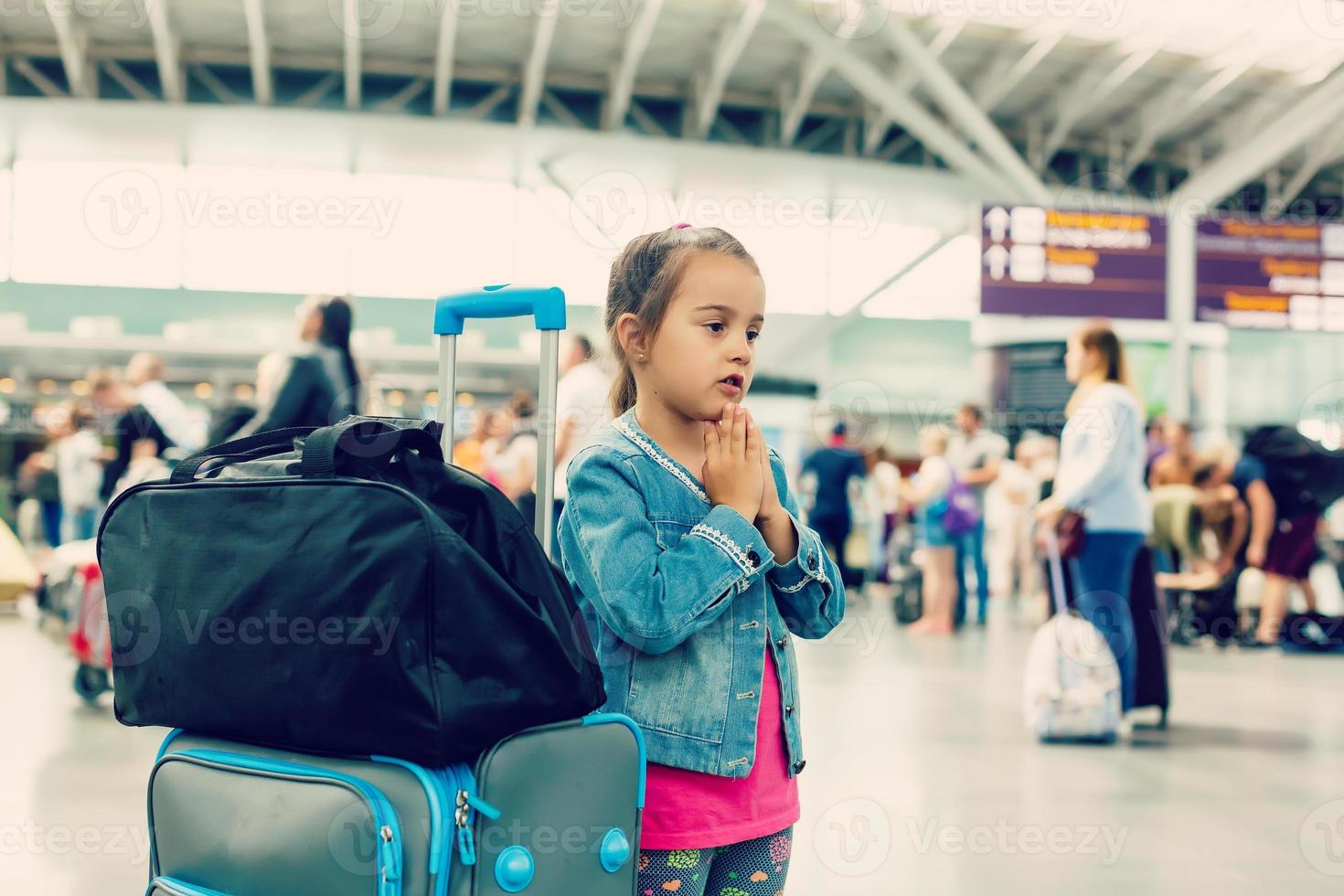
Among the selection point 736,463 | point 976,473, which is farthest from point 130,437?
point 976,473

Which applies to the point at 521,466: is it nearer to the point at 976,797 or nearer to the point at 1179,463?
the point at 976,797

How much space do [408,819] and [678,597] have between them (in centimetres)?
35

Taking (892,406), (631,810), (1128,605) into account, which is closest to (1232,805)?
(1128,605)

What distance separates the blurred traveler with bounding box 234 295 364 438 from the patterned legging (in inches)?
122

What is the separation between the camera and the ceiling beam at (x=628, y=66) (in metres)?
17.2

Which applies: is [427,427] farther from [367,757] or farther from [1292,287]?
[1292,287]

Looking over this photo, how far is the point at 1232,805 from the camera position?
3561 millimetres

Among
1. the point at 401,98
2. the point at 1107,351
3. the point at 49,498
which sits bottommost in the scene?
the point at 49,498

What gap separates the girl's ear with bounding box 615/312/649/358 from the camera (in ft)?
4.54

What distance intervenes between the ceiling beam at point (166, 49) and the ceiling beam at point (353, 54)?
245cm

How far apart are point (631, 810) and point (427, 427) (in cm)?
43

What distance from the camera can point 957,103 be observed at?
13078mm

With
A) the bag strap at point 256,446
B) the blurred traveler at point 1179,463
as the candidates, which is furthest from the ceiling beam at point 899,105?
the bag strap at point 256,446

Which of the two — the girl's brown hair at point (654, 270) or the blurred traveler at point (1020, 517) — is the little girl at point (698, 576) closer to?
the girl's brown hair at point (654, 270)
